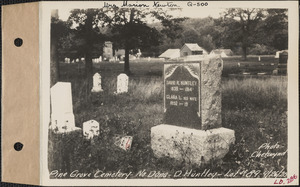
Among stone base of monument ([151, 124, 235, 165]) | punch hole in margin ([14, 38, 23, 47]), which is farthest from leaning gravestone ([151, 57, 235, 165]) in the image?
punch hole in margin ([14, 38, 23, 47])

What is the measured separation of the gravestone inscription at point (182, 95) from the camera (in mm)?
4016

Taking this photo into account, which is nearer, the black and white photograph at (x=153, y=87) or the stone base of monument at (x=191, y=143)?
the stone base of monument at (x=191, y=143)

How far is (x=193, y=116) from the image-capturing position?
4066mm

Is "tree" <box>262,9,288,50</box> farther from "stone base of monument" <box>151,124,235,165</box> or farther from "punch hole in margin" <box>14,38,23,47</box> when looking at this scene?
"punch hole in margin" <box>14,38,23,47</box>

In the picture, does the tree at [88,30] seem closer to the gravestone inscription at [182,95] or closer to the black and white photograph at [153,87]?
the black and white photograph at [153,87]

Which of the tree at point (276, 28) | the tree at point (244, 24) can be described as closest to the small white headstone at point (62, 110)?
the tree at point (244, 24)

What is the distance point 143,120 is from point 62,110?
1.08m

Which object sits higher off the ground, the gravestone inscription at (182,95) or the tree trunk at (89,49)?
the tree trunk at (89,49)

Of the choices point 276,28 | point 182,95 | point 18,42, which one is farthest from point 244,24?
point 18,42

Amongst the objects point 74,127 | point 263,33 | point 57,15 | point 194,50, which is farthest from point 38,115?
point 263,33

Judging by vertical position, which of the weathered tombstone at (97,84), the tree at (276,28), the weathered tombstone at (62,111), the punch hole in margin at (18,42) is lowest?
the weathered tombstone at (62,111)

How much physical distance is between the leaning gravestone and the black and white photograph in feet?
0.09

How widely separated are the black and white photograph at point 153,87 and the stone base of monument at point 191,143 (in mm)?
21

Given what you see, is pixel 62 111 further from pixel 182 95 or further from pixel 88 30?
pixel 182 95
